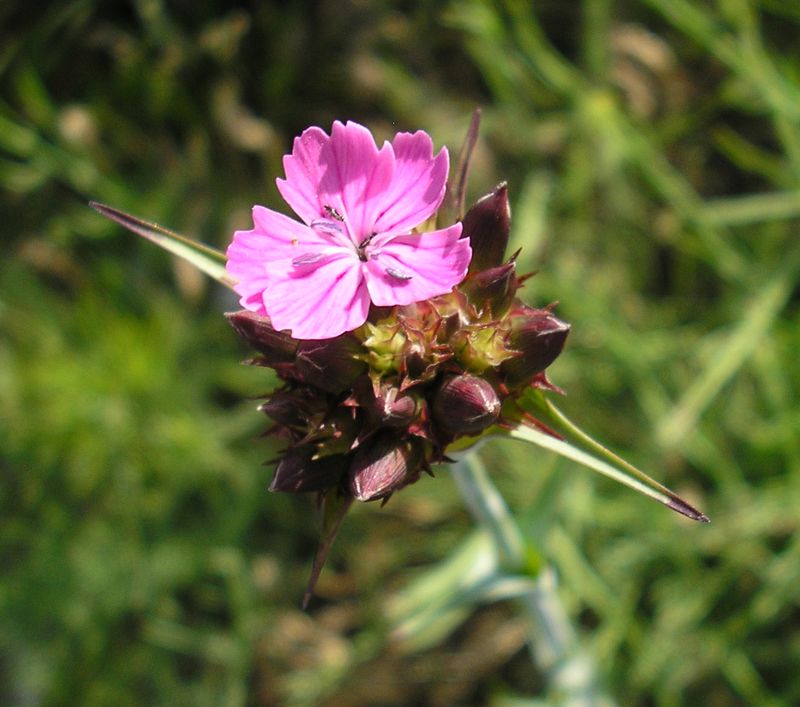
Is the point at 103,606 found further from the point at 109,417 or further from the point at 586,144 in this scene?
the point at 586,144

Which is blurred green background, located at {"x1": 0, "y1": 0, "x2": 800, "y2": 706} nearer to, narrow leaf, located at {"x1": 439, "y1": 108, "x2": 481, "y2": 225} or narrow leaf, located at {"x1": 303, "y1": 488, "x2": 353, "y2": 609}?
narrow leaf, located at {"x1": 439, "y1": 108, "x2": 481, "y2": 225}

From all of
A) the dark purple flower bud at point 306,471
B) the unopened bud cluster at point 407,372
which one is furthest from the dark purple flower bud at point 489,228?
the dark purple flower bud at point 306,471

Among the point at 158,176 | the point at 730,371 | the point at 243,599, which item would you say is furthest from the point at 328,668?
the point at 158,176

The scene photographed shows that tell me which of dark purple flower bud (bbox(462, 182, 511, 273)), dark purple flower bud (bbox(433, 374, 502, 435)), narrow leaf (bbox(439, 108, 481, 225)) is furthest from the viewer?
narrow leaf (bbox(439, 108, 481, 225))

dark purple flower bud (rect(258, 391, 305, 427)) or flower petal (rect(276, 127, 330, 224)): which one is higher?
flower petal (rect(276, 127, 330, 224))

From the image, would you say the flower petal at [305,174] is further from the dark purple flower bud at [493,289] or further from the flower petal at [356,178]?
the dark purple flower bud at [493,289]

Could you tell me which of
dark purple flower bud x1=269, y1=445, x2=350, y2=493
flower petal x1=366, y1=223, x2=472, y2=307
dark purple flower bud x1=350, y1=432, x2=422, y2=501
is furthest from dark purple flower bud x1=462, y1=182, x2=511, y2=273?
dark purple flower bud x1=269, y1=445, x2=350, y2=493

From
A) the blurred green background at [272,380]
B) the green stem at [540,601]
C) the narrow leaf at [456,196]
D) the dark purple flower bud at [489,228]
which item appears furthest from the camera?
the blurred green background at [272,380]
